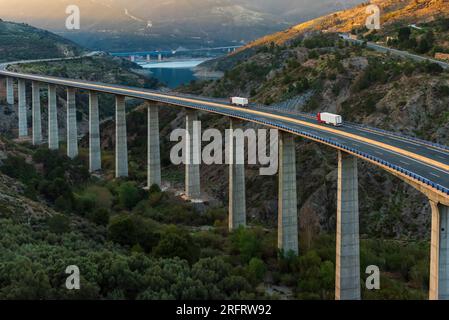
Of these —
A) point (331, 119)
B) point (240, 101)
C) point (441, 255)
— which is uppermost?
point (240, 101)

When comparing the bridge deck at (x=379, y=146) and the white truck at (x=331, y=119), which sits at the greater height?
the white truck at (x=331, y=119)

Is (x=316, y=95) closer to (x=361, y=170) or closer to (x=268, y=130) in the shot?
(x=268, y=130)

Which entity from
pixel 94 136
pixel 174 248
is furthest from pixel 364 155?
pixel 94 136

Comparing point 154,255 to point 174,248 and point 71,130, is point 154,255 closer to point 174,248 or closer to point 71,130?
point 174,248

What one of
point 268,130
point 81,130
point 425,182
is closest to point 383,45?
point 268,130

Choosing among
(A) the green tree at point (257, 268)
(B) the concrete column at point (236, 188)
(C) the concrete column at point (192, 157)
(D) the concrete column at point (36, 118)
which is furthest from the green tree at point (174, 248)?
(D) the concrete column at point (36, 118)

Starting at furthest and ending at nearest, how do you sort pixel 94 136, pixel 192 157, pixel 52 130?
1. pixel 52 130
2. pixel 94 136
3. pixel 192 157

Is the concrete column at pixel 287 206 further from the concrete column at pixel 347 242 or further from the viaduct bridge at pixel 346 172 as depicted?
the concrete column at pixel 347 242
